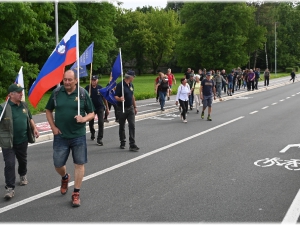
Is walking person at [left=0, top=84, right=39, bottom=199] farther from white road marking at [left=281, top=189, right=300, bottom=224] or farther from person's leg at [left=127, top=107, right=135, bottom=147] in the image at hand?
white road marking at [left=281, top=189, right=300, bottom=224]

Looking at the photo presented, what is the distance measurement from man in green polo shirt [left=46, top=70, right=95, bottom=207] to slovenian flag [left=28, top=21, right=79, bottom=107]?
0.61 meters

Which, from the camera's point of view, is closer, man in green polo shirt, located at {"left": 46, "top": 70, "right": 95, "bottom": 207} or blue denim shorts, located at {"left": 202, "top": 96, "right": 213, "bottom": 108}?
man in green polo shirt, located at {"left": 46, "top": 70, "right": 95, "bottom": 207}

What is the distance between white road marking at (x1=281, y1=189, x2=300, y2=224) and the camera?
5406 mm

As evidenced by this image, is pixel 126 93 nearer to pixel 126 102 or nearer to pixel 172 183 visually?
pixel 126 102

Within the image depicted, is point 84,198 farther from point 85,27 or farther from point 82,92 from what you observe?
point 85,27

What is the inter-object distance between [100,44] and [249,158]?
36.6 meters

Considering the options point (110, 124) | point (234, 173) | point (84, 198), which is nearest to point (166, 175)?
point (234, 173)

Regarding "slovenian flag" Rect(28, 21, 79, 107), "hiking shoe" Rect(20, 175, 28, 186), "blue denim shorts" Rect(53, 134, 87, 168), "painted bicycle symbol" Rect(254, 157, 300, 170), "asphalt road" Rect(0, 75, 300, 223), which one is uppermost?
"slovenian flag" Rect(28, 21, 79, 107)

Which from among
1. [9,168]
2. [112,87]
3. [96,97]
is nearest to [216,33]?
[112,87]

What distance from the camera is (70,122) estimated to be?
20.6 feet

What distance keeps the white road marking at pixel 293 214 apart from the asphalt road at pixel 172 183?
2.6 inches

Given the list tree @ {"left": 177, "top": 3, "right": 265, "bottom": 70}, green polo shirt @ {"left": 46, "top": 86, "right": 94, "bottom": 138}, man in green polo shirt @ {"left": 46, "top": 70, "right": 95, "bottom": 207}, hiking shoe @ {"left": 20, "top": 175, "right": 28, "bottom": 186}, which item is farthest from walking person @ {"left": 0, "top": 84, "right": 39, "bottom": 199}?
tree @ {"left": 177, "top": 3, "right": 265, "bottom": 70}

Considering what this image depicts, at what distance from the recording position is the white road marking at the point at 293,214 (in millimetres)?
5406

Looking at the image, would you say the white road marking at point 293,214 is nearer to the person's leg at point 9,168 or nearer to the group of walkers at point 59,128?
the group of walkers at point 59,128
